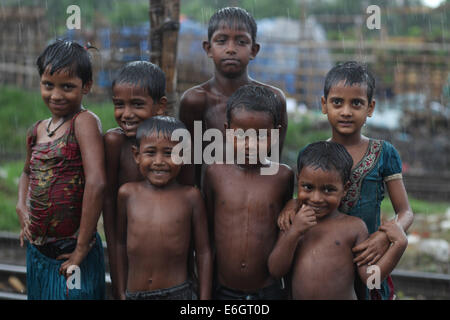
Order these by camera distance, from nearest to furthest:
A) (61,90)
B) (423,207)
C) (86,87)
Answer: (61,90) → (86,87) → (423,207)

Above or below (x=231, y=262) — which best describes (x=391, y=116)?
above

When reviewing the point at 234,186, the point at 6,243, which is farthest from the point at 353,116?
the point at 6,243

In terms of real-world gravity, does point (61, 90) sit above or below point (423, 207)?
above

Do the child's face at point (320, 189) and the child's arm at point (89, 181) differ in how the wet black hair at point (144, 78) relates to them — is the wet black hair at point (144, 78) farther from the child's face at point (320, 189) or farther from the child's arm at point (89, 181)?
the child's face at point (320, 189)

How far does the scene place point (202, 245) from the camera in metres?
2.65

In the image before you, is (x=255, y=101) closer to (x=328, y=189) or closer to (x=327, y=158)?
(x=327, y=158)

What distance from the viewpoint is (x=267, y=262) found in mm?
2643

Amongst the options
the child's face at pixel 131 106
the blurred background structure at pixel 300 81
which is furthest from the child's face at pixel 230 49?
the blurred background structure at pixel 300 81

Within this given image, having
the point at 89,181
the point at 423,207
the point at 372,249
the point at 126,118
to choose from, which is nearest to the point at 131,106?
the point at 126,118

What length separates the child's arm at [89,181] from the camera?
262 cm

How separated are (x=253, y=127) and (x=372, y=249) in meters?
0.87

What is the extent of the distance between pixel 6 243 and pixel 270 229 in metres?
4.47

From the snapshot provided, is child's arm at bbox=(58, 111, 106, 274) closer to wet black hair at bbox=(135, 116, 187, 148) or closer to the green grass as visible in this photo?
wet black hair at bbox=(135, 116, 187, 148)

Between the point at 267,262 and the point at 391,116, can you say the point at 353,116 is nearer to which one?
the point at 267,262
